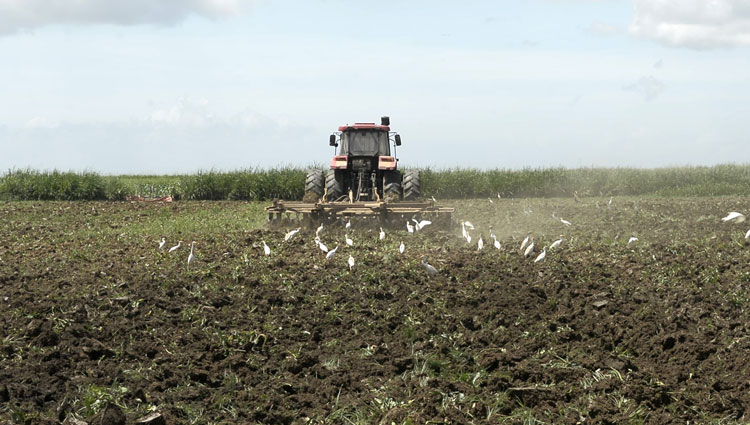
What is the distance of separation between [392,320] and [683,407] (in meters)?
2.82

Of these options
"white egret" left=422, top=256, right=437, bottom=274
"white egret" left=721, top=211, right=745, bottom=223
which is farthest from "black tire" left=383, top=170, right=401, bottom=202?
"white egret" left=422, top=256, right=437, bottom=274

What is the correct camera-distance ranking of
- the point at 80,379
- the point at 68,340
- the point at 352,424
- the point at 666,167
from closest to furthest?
1. the point at 352,424
2. the point at 80,379
3. the point at 68,340
4. the point at 666,167

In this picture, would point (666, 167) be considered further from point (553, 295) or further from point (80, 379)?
point (80, 379)

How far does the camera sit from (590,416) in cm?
638

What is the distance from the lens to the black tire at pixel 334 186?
17391 mm

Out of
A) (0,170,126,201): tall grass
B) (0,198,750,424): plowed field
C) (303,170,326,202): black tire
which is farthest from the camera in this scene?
(0,170,126,201): tall grass

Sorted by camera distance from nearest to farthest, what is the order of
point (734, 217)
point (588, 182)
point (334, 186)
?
point (734, 217) → point (334, 186) → point (588, 182)

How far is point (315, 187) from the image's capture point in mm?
18000

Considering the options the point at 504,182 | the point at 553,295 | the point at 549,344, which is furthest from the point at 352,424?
the point at 504,182

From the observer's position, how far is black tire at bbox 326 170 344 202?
1739 centimetres

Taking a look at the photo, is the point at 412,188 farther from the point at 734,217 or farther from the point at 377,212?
the point at 734,217

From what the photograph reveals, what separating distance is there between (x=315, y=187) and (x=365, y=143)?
143cm

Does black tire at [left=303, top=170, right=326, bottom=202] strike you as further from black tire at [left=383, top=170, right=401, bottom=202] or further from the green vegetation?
the green vegetation

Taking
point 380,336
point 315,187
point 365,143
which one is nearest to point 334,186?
point 315,187
